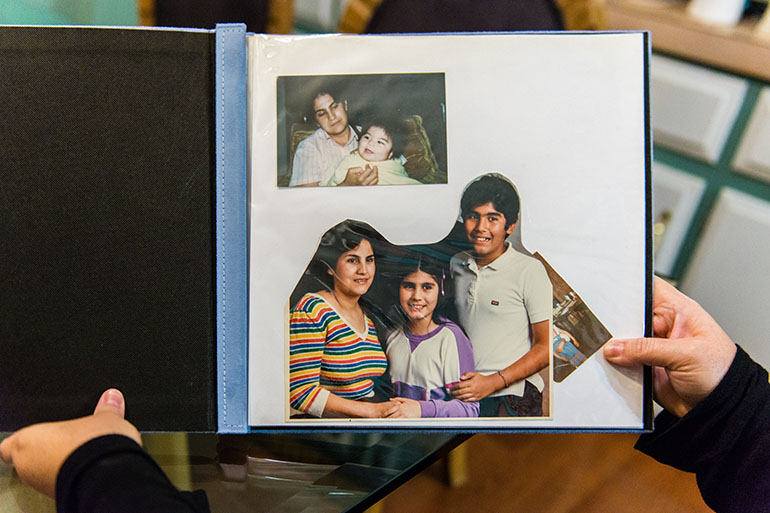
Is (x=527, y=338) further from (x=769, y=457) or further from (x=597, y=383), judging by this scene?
(x=769, y=457)

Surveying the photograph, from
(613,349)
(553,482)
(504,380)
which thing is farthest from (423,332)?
(553,482)

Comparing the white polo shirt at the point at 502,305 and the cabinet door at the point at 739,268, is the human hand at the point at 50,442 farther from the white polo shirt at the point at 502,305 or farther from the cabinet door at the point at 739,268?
the cabinet door at the point at 739,268

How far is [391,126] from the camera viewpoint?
0.57m

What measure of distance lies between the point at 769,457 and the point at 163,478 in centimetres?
64

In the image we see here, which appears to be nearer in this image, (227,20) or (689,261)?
(227,20)

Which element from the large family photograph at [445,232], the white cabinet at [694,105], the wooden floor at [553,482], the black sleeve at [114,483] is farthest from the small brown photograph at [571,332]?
the white cabinet at [694,105]

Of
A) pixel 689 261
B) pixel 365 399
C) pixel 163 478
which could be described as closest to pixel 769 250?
pixel 689 261

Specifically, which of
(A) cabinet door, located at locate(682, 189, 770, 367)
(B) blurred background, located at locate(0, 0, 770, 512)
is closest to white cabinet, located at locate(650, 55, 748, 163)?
(B) blurred background, located at locate(0, 0, 770, 512)

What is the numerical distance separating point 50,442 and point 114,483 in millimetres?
103

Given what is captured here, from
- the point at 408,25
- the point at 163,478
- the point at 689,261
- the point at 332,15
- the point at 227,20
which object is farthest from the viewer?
the point at 332,15

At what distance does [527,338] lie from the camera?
0.58 metres

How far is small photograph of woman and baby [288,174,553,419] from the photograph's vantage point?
573 millimetres

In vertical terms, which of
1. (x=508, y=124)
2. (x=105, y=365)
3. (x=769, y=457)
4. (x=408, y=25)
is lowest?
(x=769, y=457)

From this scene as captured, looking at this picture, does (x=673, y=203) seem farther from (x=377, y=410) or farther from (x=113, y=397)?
(x=113, y=397)
